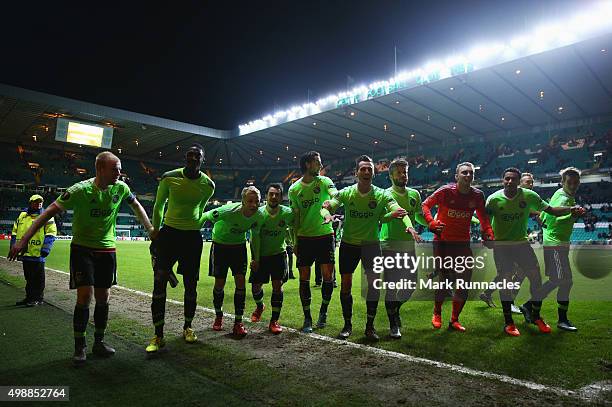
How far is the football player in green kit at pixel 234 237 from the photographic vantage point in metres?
5.41

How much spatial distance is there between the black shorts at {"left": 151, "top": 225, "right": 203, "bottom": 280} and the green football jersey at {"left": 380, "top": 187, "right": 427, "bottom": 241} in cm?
276

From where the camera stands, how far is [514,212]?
5660 millimetres

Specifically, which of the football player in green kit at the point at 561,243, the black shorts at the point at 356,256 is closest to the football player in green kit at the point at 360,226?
the black shorts at the point at 356,256

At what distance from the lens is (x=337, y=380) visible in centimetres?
354

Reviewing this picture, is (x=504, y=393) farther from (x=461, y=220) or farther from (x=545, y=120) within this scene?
(x=545, y=120)

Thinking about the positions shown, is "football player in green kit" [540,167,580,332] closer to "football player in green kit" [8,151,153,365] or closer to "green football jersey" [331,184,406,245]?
"green football jersey" [331,184,406,245]

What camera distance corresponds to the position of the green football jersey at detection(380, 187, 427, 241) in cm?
583

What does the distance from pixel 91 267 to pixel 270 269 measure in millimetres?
2277

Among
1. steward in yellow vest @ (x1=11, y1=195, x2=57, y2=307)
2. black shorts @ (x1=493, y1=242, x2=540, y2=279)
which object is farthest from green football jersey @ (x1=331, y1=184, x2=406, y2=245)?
steward in yellow vest @ (x1=11, y1=195, x2=57, y2=307)

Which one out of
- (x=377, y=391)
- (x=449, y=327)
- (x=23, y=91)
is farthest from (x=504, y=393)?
(x=23, y=91)

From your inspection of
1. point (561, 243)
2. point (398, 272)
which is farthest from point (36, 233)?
point (561, 243)

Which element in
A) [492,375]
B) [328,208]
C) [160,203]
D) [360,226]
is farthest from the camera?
[360,226]

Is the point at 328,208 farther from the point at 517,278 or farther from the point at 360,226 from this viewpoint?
the point at 517,278

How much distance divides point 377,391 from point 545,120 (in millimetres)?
39995
